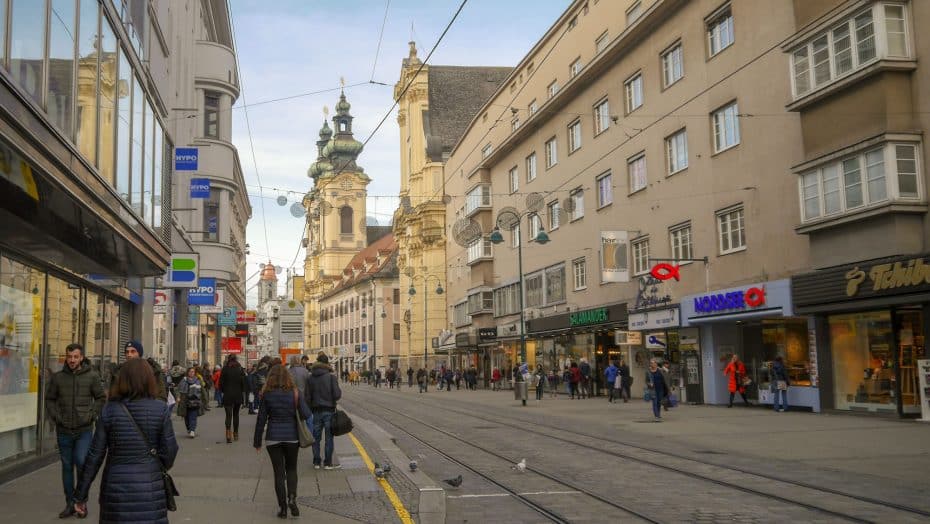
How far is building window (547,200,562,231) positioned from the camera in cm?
4388

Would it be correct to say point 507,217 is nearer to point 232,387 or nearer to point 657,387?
point 657,387

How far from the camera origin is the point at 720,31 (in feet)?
95.8

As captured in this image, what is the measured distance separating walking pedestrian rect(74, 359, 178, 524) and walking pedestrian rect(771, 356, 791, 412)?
21839 millimetres

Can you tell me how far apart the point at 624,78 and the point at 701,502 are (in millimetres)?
27985

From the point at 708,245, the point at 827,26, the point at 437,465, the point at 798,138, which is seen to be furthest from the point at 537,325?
the point at 437,465

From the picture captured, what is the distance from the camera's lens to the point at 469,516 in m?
10.0

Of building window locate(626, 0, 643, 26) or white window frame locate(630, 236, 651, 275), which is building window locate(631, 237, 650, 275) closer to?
white window frame locate(630, 236, 651, 275)

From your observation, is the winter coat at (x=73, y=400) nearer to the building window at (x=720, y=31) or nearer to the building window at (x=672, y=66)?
the building window at (x=720, y=31)

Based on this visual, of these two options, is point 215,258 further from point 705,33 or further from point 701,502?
point 701,502

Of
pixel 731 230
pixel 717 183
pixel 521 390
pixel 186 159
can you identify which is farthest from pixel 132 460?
pixel 521 390

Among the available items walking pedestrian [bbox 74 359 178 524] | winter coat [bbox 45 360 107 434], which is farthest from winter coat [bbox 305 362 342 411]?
walking pedestrian [bbox 74 359 178 524]

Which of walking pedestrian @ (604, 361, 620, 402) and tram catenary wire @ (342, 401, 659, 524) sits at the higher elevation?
walking pedestrian @ (604, 361, 620, 402)

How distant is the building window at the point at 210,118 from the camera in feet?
111

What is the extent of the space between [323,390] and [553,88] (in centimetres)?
3334
